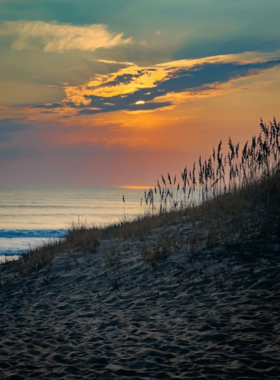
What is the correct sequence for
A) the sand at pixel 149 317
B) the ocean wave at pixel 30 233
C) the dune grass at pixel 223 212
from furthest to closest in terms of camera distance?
the ocean wave at pixel 30 233 < the dune grass at pixel 223 212 < the sand at pixel 149 317

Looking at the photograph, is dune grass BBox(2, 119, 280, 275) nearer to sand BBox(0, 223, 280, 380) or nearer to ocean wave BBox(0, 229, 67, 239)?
sand BBox(0, 223, 280, 380)

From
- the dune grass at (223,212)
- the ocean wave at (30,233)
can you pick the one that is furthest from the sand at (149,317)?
the ocean wave at (30,233)

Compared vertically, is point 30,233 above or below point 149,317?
above

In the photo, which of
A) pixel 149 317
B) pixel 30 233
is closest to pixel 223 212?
pixel 149 317

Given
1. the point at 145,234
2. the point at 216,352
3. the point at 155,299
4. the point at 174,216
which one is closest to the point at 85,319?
the point at 155,299

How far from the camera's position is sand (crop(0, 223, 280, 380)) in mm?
4641

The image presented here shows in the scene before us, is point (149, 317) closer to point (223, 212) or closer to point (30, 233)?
point (223, 212)

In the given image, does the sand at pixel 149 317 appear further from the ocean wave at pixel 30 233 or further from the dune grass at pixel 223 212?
the ocean wave at pixel 30 233

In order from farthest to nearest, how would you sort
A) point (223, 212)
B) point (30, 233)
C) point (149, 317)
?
point (30, 233) < point (223, 212) < point (149, 317)

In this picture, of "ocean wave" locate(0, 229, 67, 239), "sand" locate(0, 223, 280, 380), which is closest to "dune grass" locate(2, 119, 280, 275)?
"sand" locate(0, 223, 280, 380)

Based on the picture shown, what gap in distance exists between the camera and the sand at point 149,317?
4.64 metres

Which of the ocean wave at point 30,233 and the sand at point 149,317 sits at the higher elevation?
the ocean wave at point 30,233

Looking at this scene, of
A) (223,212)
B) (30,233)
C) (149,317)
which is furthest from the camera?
(30,233)

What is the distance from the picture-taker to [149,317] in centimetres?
636
